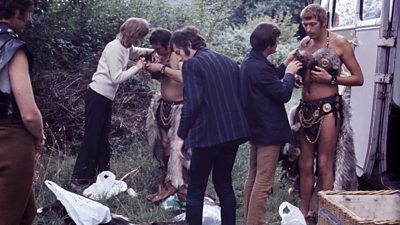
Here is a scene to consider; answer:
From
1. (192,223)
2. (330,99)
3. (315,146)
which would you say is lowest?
(192,223)

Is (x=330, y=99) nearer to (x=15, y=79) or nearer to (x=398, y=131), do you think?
(x=398, y=131)

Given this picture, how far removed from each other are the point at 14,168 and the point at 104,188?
86.3 inches

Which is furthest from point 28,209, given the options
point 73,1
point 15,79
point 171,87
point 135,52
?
point 73,1

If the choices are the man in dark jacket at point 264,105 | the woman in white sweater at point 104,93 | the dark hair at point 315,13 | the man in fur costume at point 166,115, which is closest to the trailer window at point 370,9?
the dark hair at point 315,13

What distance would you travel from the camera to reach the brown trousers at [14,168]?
2.98 metres

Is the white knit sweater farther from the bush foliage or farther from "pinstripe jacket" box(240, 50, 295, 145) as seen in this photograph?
"pinstripe jacket" box(240, 50, 295, 145)

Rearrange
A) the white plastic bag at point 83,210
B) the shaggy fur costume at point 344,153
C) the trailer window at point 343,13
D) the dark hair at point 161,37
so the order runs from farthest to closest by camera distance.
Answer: the trailer window at point 343,13 < the dark hair at point 161,37 < the shaggy fur costume at point 344,153 < the white plastic bag at point 83,210

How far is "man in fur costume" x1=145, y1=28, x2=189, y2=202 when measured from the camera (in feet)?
16.6

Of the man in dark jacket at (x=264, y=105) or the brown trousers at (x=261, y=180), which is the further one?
the brown trousers at (x=261, y=180)

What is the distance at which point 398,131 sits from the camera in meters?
5.14

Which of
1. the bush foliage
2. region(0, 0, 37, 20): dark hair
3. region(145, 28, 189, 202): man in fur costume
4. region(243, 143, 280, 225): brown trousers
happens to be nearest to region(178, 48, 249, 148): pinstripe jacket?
region(243, 143, 280, 225): brown trousers

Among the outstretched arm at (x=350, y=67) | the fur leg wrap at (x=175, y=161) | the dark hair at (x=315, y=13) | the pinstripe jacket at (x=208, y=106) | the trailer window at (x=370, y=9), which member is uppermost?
the trailer window at (x=370, y=9)

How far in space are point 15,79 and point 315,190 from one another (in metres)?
2.79

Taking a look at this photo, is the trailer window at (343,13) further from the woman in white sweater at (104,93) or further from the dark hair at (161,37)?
the woman in white sweater at (104,93)
